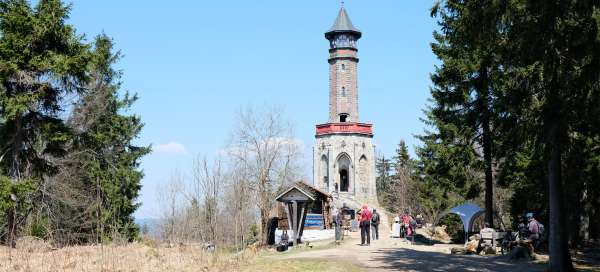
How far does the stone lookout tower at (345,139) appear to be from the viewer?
54.6 metres

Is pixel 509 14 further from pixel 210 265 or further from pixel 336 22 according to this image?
pixel 336 22

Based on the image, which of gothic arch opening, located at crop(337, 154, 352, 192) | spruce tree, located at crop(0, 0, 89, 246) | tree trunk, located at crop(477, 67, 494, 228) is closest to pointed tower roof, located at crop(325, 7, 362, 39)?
gothic arch opening, located at crop(337, 154, 352, 192)

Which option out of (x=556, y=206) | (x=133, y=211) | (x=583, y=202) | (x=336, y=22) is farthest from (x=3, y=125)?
(x=336, y=22)

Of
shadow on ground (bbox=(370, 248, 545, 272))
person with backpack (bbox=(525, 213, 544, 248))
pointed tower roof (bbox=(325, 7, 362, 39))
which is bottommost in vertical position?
shadow on ground (bbox=(370, 248, 545, 272))

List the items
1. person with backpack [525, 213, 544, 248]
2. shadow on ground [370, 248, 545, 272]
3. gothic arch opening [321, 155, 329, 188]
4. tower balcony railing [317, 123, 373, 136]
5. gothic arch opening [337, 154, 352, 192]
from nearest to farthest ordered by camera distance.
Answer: shadow on ground [370, 248, 545, 272] < person with backpack [525, 213, 544, 248] < tower balcony railing [317, 123, 373, 136] < gothic arch opening [321, 155, 329, 188] < gothic arch opening [337, 154, 352, 192]

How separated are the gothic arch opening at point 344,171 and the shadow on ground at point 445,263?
3579 cm

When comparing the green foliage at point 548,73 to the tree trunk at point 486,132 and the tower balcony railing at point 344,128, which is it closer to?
the tree trunk at point 486,132

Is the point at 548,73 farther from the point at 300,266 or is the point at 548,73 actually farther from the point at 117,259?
the point at 117,259

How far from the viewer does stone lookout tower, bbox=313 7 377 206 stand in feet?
179

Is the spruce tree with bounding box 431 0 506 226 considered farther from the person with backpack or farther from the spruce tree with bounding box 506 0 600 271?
the spruce tree with bounding box 506 0 600 271

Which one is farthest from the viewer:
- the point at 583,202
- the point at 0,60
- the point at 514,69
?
the point at 583,202

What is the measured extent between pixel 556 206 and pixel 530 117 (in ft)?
7.38

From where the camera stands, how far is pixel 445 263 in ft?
55.0

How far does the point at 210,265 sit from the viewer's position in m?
14.8
